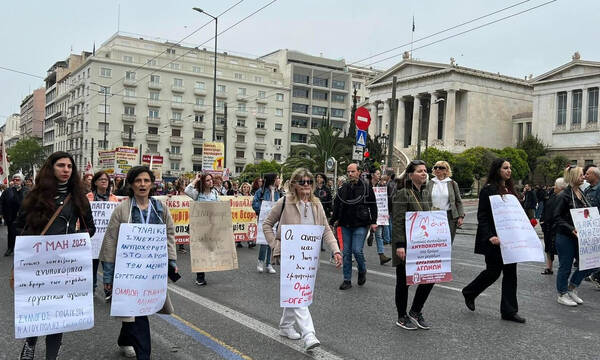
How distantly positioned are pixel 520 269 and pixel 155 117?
73.1 meters

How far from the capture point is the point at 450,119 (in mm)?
66812

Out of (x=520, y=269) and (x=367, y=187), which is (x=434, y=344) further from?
(x=520, y=269)

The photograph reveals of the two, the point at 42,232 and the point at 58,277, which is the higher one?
the point at 42,232

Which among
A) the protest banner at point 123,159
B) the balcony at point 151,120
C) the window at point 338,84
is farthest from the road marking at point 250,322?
the window at point 338,84

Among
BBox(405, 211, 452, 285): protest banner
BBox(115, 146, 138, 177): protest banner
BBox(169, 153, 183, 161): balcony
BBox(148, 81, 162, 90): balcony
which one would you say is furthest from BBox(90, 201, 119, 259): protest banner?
BBox(148, 81, 162, 90): balcony

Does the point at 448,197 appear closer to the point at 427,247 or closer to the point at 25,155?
the point at 427,247

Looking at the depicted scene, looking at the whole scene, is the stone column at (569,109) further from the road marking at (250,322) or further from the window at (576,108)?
the road marking at (250,322)

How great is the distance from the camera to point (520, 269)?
1035 centimetres

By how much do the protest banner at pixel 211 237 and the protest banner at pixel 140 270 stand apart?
3.73m

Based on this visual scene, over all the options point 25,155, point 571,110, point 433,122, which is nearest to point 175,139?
point 25,155

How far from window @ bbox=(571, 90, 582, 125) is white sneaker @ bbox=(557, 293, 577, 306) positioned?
5928 cm

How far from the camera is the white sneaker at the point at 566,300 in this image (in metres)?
7.08

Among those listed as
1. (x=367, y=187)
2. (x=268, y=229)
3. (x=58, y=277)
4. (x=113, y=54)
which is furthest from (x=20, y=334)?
(x=113, y=54)

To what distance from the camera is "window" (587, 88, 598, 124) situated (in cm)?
5716
